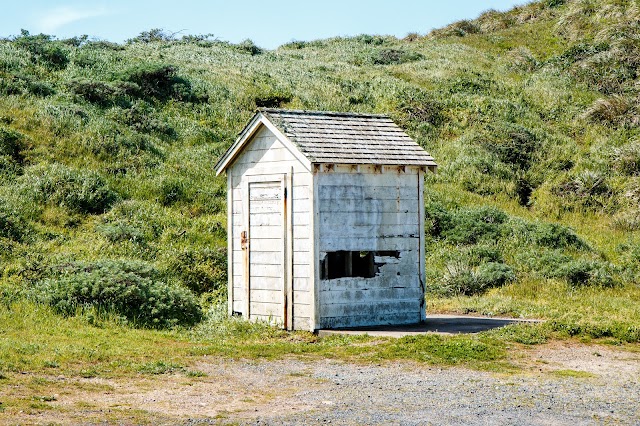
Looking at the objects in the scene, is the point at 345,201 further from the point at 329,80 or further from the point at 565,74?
the point at 565,74

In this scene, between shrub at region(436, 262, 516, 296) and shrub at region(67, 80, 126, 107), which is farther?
shrub at region(67, 80, 126, 107)

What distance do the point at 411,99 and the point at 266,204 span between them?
23237 millimetres

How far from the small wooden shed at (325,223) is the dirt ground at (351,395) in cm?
302

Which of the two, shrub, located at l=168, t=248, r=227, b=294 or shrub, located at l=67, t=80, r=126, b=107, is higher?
shrub, located at l=67, t=80, r=126, b=107

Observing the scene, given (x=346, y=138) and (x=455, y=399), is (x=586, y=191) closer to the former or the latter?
(x=346, y=138)

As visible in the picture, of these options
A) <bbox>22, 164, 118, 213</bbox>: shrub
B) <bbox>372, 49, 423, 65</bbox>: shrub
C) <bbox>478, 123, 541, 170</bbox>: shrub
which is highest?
<bbox>372, 49, 423, 65</bbox>: shrub

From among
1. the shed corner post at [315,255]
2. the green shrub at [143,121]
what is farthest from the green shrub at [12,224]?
the shed corner post at [315,255]

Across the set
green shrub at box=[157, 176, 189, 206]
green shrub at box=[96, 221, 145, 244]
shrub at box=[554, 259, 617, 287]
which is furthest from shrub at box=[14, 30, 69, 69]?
shrub at box=[554, 259, 617, 287]

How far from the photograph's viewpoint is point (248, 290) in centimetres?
1578

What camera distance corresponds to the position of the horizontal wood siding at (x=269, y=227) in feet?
48.3

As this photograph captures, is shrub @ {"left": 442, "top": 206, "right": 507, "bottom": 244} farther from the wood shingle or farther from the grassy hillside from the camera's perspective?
the wood shingle

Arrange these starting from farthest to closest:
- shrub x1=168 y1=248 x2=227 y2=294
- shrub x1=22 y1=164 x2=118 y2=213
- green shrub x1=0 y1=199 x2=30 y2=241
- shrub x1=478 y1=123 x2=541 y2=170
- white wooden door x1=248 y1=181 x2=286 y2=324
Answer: shrub x1=478 y1=123 x2=541 y2=170
shrub x1=22 y1=164 x2=118 y2=213
green shrub x1=0 y1=199 x2=30 y2=241
shrub x1=168 y1=248 x2=227 y2=294
white wooden door x1=248 y1=181 x2=286 y2=324

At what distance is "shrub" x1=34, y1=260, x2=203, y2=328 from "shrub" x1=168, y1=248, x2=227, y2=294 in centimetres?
330

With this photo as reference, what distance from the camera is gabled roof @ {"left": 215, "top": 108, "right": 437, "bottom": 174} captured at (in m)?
14.9
